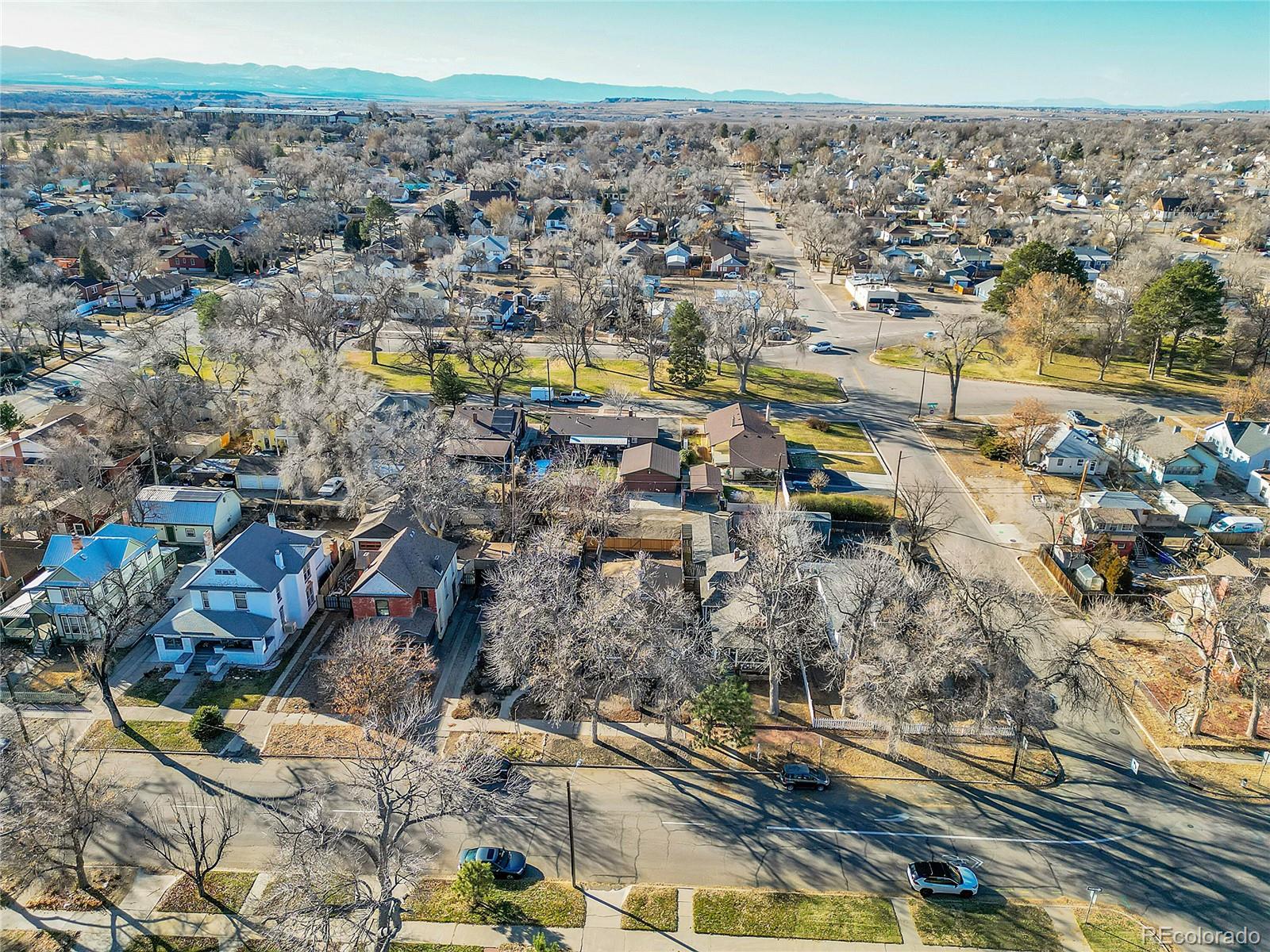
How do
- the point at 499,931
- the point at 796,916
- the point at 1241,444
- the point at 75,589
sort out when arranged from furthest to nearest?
the point at 1241,444
the point at 75,589
the point at 796,916
the point at 499,931

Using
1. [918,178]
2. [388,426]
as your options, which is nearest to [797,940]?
[388,426]

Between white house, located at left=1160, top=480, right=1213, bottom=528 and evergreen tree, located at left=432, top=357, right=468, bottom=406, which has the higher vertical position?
evergreen tree, located at left=432, top=357, right=468, bottom=406

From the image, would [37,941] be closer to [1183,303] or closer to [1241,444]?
[1241,444]

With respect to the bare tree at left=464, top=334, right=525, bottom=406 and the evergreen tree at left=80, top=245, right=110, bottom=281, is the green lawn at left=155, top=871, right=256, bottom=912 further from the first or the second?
the evergreen tree at left=80, top=245, right=110, bottom=281

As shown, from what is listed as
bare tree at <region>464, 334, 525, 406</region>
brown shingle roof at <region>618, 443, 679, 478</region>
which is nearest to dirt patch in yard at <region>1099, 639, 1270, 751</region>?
brown shingle roof at <region>618, 443, 679, 478</region>

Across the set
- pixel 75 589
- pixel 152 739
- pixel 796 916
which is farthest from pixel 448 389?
pixel 796 916

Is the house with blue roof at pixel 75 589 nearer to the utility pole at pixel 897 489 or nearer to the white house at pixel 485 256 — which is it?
the utility pole at pixel 897 489
